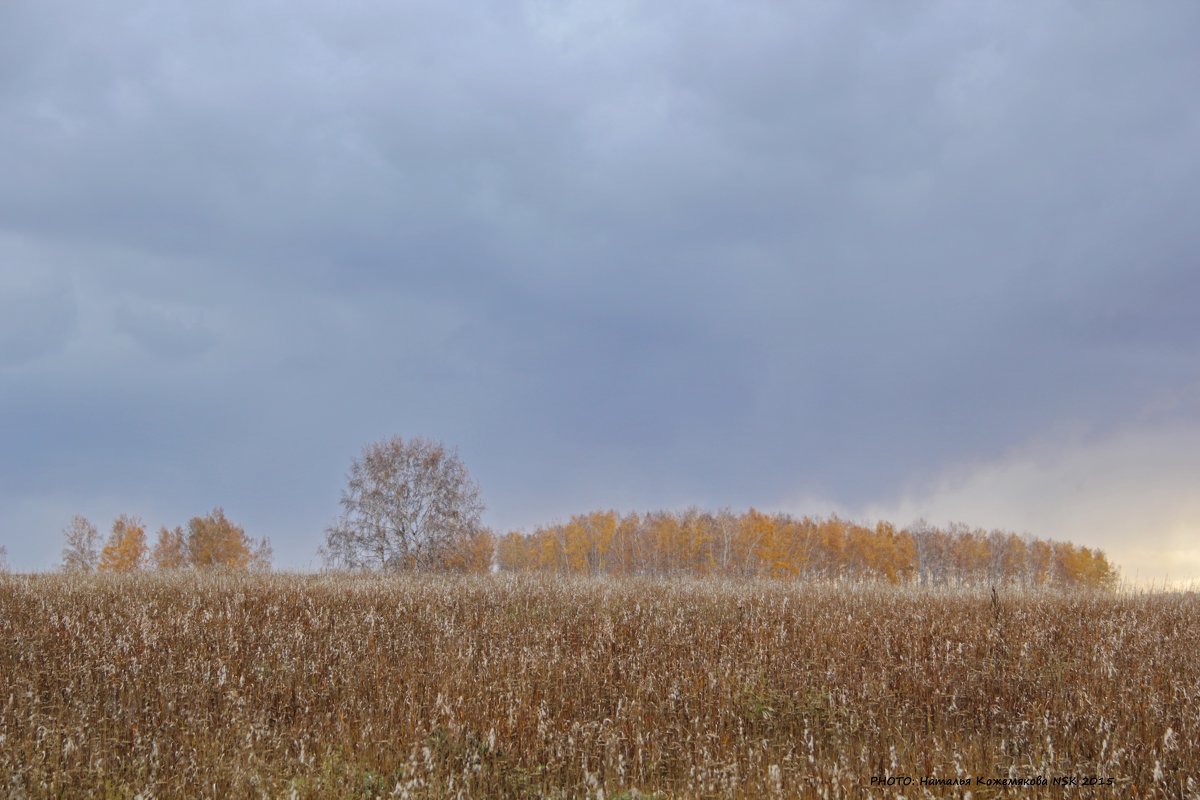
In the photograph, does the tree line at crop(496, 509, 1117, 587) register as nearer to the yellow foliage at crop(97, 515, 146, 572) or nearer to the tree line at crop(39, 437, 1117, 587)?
the tree line at crop(39, 437, 1117, 587)

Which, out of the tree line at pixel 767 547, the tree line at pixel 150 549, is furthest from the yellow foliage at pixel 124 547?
the tree line at pixel 767 547

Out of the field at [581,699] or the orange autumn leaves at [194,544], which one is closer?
the field at [581,699]

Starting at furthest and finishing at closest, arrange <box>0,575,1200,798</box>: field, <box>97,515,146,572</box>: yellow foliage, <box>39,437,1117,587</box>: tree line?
1. <box>97,515,146,572</box>: yellow foliage
2. <box>39,437,1117,587</box>: tree line
3. <box>0,575,1200,798</box>: field

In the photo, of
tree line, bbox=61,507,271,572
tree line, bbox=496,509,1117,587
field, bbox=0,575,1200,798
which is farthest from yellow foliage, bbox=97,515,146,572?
field, bbox=0,575,1200,798

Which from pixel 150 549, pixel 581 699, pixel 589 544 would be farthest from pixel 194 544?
pixel 581 699

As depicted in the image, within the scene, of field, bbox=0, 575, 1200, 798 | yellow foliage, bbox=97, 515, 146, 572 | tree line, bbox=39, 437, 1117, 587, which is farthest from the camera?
yellow foliage, bbox=97, 515, 146, 572

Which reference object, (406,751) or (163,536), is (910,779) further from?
(163,536)

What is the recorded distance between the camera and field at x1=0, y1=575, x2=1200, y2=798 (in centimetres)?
630

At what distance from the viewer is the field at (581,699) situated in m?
6.30

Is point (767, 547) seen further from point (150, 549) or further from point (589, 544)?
point (150, 549)

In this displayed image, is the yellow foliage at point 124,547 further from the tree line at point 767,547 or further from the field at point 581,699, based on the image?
the field at point 581,699

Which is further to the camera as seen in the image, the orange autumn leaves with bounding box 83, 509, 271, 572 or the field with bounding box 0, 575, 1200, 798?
the orange autumn leaves with bounding box 83, 509, 271, 572

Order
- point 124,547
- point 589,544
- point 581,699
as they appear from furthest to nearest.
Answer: point 589,544 → point 124,547 → point 581,699

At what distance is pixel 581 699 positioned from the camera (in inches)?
326
